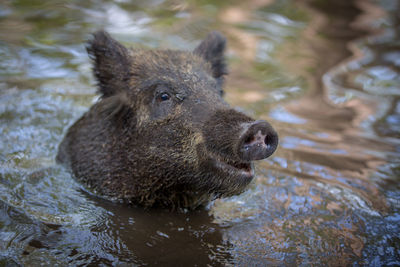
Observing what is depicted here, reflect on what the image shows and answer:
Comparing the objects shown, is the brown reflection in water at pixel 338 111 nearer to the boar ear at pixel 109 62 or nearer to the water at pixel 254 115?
the water at pixel 254 115

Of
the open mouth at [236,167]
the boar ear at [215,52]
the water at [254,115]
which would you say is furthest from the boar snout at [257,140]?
the boar ear at [215,52]

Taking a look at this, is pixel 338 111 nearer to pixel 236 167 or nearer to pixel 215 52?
pixel 215 52

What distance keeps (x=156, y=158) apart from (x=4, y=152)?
2.40 meters

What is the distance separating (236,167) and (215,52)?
2.12 m

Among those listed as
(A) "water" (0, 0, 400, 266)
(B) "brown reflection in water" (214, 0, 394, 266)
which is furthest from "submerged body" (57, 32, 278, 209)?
(B) "brown reflection in water" (214, 0, 394, 266)

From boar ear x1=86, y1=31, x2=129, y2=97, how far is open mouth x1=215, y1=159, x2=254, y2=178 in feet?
5.36

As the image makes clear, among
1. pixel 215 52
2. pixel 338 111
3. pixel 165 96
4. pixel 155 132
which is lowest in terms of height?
pixel 338 111

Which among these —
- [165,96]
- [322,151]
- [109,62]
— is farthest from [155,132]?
[322,151]

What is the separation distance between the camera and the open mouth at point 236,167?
13.8ft

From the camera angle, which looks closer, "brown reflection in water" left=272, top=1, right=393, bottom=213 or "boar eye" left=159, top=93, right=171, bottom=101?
"boar eye" left=159, top=93, right=171, bottom=101

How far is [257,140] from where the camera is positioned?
3.77m

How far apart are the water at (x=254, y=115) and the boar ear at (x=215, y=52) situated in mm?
1431

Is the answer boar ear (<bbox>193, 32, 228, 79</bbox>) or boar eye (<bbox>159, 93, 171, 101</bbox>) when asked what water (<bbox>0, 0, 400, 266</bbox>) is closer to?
boar eye (<bbox>159, 93, 171, 101</bbox>)

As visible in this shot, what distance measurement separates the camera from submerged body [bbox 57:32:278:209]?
13.6 ft
